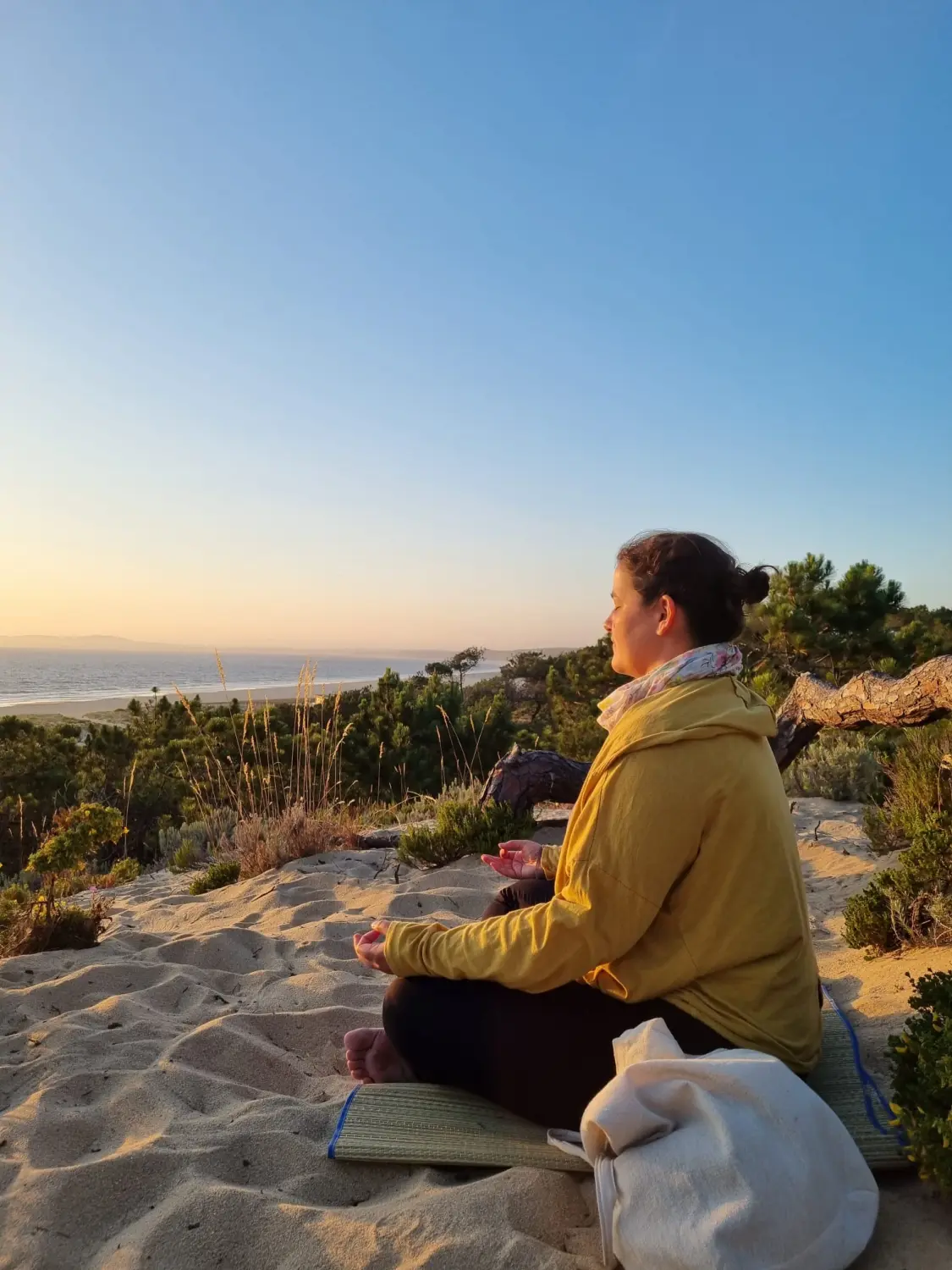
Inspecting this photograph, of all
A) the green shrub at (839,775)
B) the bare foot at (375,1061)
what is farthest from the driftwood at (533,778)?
the bare foot at (375,1061)

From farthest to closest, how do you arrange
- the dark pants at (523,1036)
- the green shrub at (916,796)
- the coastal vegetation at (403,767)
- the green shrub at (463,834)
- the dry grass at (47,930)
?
the green shrub at (463,834) → the coastal vegetation at (403,767) → the green shrub at (916,796) → the dry grass at (47,930) → the dark pants at (523,1036)

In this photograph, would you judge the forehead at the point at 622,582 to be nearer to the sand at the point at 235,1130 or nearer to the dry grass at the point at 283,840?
the sand at the point at 235,1130

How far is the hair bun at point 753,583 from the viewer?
2102 mm

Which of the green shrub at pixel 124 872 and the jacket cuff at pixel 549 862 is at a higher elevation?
the jacket cuff at pixel 549 862

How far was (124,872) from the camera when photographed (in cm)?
698

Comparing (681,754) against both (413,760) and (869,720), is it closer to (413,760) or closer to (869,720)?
(869,720)

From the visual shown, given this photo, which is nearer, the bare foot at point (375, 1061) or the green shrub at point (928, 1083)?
the green shrub at point (928, 1083)

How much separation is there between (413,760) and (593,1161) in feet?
30.8

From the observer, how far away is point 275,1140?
2090mm

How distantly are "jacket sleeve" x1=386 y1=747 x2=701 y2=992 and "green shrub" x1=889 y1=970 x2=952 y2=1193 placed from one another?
1.98 ft

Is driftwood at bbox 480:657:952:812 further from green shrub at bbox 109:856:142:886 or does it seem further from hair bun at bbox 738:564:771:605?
green shrub at bbox 109:856:142:886

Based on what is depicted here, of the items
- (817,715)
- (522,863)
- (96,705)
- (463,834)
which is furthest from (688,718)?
(96,705)

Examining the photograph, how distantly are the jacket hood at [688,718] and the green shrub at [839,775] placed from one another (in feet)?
16.1

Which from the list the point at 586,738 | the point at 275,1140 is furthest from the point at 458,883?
the point at 586,738
